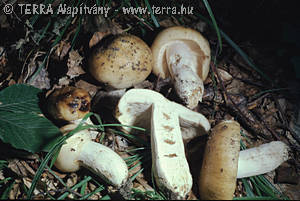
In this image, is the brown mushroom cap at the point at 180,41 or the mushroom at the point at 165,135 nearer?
the mushroom at the point at 165,135

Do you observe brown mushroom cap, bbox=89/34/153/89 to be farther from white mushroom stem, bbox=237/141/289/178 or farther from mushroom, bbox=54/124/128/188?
white mushroom stem, bbox=237/141/289/178

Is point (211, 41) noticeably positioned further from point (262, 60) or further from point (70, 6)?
point (70, 6)

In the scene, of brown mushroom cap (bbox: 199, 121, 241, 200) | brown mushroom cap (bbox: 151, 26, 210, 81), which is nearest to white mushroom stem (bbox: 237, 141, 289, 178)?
brown mushroom cap (bbox: 199, 121, 241, 200)

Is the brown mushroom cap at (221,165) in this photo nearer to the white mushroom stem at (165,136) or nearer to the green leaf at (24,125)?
the white mushroom stem at (165,136)

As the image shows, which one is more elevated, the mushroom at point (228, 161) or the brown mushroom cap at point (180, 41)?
the brown mushroom cap at point (180, 41)

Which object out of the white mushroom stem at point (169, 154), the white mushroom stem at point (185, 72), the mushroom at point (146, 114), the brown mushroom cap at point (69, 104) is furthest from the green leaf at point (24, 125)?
the white mushroom stem at point (185, 72)

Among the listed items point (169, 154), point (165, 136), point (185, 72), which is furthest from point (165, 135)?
point (185, 72)

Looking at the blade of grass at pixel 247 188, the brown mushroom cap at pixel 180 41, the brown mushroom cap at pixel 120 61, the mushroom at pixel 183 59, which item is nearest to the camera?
the blade of grass at pixel 247 188
